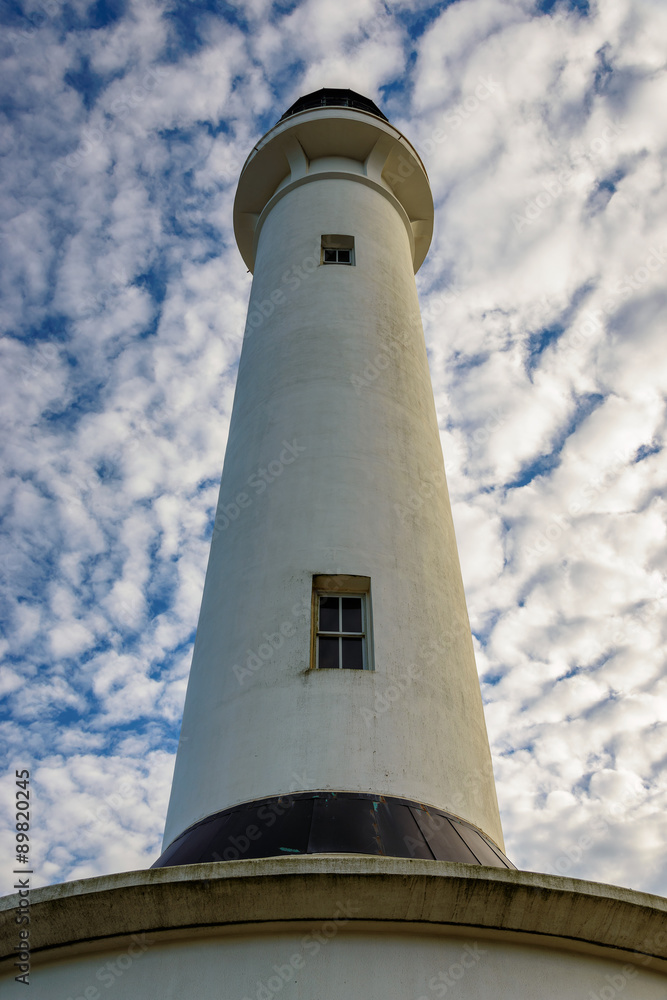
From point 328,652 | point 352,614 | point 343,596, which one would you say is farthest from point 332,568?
point 328,652

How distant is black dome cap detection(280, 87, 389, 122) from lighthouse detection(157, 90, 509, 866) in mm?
7083

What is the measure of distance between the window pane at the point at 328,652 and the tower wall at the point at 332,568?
23cm

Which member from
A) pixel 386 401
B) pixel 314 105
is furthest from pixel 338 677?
pixel 314 105

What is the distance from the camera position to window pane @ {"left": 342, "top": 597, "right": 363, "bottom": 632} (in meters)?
8.99

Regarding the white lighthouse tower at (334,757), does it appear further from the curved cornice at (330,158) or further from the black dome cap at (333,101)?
the black dome cap at (333,101)

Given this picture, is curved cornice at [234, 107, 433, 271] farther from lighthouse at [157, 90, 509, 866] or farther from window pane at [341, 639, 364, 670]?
window pane at [341, 639, 364, 670]

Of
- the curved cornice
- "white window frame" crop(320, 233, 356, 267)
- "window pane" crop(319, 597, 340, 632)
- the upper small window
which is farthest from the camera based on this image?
the curved cornice

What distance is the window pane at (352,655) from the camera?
28.3ft

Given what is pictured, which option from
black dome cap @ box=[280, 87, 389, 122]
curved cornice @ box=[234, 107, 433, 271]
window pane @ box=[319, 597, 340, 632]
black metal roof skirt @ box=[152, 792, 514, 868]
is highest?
black dome cap @ box=[280, 87, 389, 122]

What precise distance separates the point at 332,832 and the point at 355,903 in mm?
995

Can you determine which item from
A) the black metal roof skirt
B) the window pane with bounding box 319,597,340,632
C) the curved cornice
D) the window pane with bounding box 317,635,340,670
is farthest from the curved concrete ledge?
the curved cornice

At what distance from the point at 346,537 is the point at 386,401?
2845mm

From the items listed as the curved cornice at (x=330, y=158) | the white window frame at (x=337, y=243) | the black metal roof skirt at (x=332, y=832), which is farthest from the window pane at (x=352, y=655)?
the curved cornice at (x=330, y=158)

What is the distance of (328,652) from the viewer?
8766 millimetres
